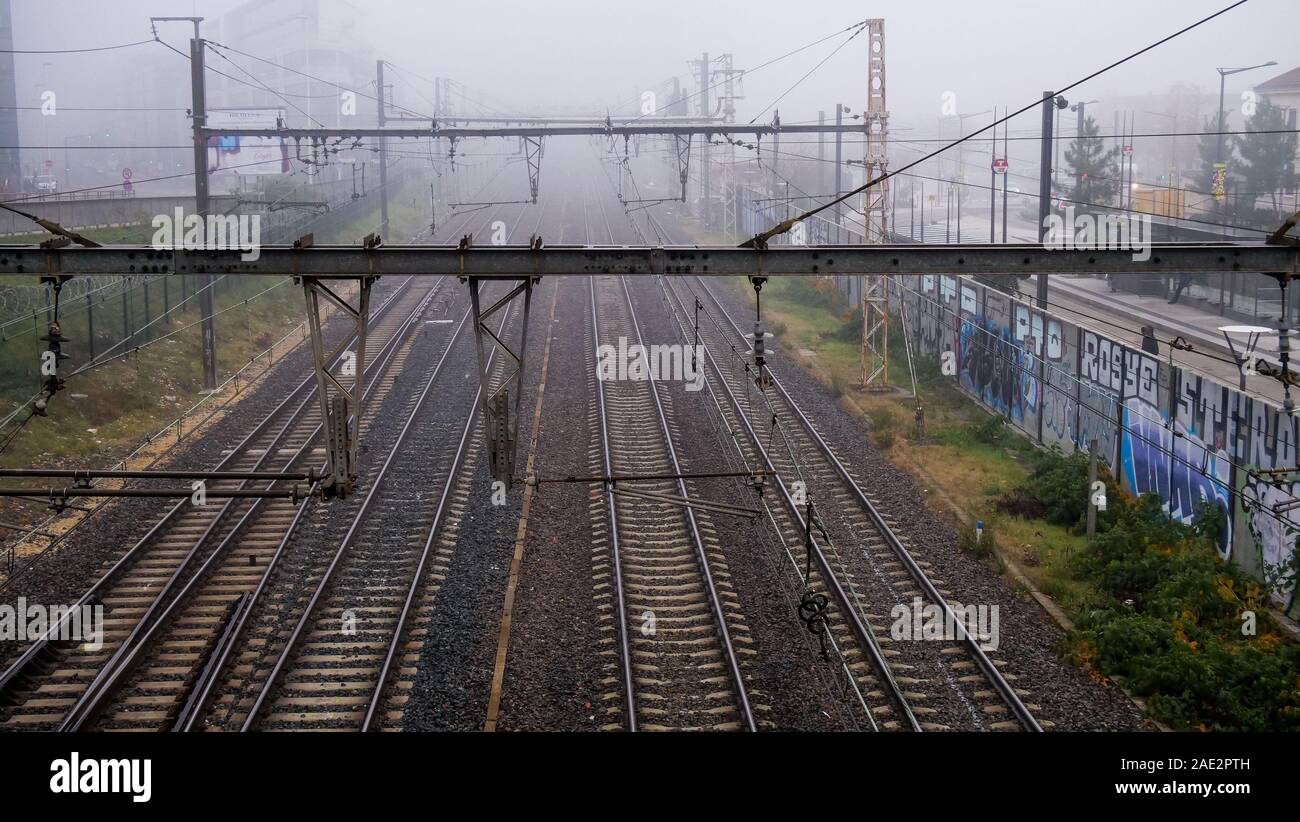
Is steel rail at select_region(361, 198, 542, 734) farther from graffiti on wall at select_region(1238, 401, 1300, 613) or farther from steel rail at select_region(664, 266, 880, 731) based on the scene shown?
graffiti on wall at select_region(1238, 401, 1300, 613)

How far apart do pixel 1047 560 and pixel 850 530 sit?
7.88 feet

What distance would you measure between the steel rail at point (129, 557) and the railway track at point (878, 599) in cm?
765

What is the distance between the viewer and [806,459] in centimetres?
1827

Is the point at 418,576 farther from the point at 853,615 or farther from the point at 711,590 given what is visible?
the point at 853,615

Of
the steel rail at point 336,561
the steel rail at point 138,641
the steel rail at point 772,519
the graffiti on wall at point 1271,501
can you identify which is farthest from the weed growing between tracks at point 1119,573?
the steel rail at point 138,641

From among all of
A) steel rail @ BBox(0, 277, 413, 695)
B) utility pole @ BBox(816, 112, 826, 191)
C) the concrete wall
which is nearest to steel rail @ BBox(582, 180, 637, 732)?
steel rail @ BBox(0, 277, 413, 695)

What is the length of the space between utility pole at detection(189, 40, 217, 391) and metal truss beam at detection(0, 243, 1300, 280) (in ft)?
39.1

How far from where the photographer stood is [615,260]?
9312mm

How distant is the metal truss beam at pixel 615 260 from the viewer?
898 centimetres

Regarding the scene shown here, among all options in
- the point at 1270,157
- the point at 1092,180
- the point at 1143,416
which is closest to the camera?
the point at 1143,416

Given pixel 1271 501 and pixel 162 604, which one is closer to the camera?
pixel 162 604

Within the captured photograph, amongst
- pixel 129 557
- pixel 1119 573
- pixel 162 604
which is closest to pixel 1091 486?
pixel 1119 573

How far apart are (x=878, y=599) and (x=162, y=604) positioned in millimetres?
7685

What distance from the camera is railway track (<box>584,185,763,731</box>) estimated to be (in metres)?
10.2
